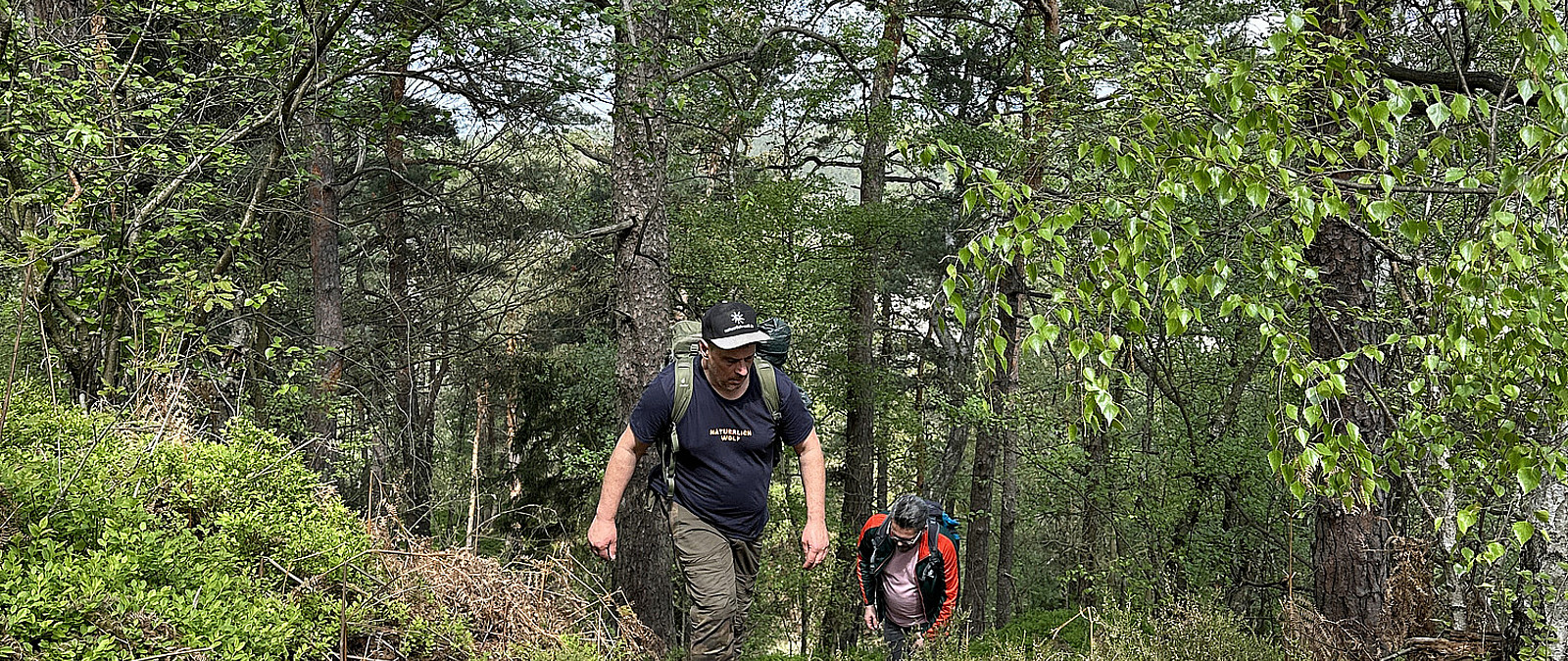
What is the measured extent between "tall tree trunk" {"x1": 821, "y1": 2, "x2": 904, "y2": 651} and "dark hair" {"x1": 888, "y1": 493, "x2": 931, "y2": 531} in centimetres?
694

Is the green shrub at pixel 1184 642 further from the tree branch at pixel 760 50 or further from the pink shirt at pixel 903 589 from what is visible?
the tree branch at pixel 760 50

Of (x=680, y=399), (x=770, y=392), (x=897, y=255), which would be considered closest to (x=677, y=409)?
(x=680, y=399)

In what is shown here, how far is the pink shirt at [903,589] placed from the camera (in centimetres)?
766

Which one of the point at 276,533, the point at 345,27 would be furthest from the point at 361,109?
the point at 276,533

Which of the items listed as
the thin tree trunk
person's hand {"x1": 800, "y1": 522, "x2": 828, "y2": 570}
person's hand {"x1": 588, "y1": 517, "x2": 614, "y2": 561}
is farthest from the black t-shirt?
the thin tree trunk

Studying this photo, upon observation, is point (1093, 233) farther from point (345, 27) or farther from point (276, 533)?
point (345, 27)

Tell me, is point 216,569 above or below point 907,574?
above

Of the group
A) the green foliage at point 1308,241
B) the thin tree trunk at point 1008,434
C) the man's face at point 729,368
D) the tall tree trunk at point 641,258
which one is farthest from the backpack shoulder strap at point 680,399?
the thin tree trunk at point 1008,434

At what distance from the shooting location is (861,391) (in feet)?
50.4

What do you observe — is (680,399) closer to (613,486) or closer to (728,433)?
(728,433)

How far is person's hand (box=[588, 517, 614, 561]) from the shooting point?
4.67 meters

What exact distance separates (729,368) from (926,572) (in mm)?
3512

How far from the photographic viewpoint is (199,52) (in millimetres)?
7648

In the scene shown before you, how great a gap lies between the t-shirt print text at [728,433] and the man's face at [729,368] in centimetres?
17
